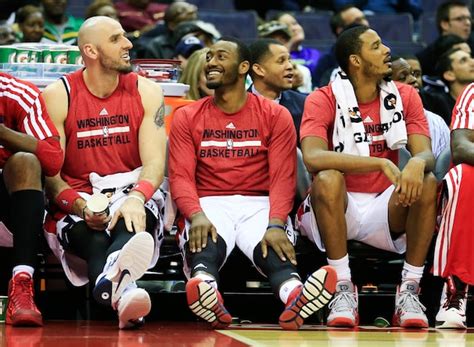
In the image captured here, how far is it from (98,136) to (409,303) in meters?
1.67

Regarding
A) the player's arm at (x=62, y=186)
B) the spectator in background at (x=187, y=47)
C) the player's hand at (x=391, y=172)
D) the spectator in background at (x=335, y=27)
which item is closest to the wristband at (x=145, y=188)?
the player's arm at (x=62, y=186)

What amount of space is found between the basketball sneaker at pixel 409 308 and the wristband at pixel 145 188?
4.16ft

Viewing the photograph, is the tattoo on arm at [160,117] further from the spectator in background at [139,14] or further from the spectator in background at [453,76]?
the spectator in background at [139,14]

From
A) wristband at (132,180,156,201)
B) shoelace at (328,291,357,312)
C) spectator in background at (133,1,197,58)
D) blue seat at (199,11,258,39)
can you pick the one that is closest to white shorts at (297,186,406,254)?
shoelace at (328,291,357,312)

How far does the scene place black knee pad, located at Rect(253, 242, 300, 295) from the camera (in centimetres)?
523

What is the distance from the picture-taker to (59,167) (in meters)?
5.33

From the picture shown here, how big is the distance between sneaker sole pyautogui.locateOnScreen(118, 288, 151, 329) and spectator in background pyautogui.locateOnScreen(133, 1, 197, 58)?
14.6ft

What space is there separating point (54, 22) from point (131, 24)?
0.82m

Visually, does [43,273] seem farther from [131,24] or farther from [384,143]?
[131,24]

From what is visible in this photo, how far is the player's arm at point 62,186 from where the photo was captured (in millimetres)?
5246

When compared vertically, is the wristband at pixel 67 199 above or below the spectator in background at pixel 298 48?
below

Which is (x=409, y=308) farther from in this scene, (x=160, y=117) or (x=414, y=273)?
(x=160, y=117)

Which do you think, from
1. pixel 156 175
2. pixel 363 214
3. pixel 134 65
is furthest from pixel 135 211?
pixel 134 65

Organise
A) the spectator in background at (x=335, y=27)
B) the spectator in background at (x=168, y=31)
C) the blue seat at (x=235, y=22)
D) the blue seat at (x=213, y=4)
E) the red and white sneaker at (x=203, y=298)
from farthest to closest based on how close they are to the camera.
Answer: the blue seat at (x=213, y=4), the blue seat at (x=235, y=22), the spectator in background at (x=335, y=27), the spectator in background at (x=168, y=31), the red and white sneaker at (x=203, y=298)
